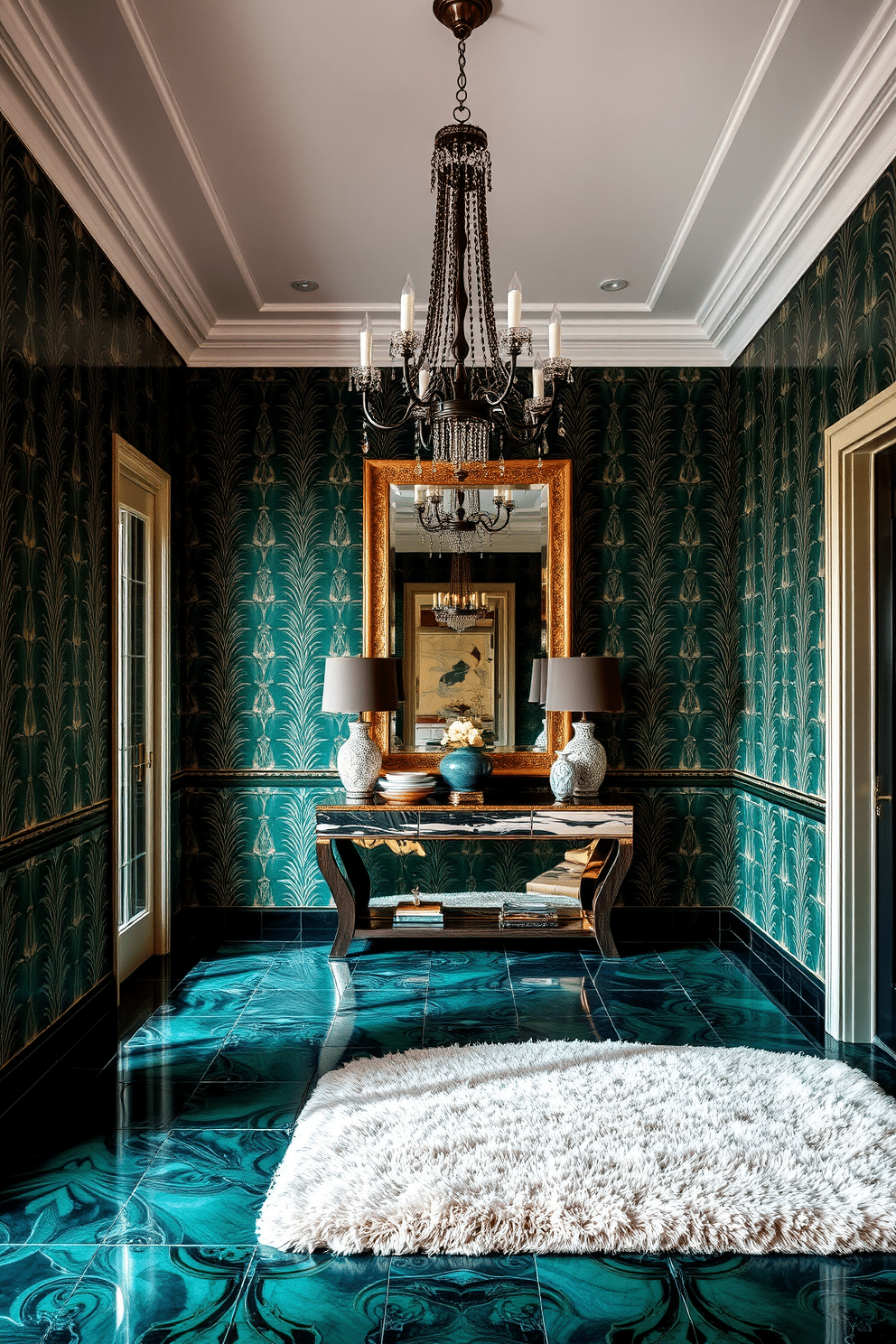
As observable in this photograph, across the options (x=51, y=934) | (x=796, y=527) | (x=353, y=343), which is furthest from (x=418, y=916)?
(x=353, y=343)

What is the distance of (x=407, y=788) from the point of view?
4.56 meters

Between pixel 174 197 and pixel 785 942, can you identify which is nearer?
pixel 174 197

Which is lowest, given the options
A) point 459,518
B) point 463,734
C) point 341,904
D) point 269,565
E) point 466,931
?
point 466,931

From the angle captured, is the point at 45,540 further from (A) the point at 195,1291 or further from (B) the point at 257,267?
(A) the point at 195,1291

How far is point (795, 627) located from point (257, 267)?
9.37 ft

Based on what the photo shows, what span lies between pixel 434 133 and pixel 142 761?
2904 millimetres

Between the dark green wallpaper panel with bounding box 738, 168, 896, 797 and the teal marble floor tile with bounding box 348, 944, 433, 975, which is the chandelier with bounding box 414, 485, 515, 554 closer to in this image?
the dark green wallpaper panel with bounding box 738, 168, 896, 797

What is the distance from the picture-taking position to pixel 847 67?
2.83m

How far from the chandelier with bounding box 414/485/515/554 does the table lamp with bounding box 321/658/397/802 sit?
78 cm

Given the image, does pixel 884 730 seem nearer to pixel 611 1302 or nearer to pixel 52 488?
pixel 611 1302

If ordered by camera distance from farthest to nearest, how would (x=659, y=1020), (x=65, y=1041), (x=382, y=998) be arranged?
1. (x=382, y=998)
2. (x=659, y=1020)
3. (x=65, y=1041)

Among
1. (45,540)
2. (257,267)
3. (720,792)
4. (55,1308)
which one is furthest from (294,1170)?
(257,267)

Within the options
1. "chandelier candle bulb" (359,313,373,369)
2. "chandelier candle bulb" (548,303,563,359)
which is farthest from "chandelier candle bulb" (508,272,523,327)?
"chandelier candle bulb" (359,313,373,369)

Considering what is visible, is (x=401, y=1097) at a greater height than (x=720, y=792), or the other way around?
(x=720, y=792)
